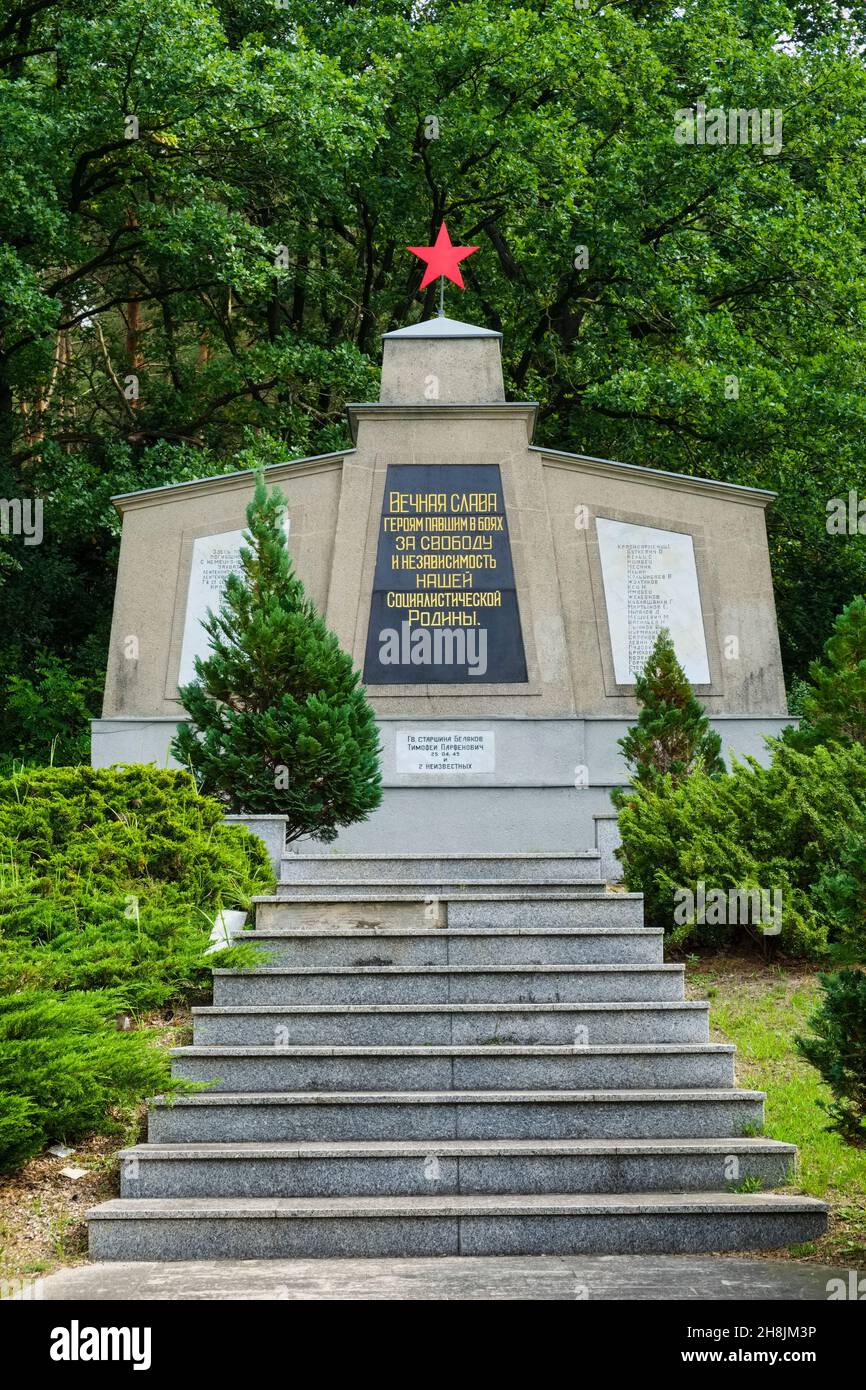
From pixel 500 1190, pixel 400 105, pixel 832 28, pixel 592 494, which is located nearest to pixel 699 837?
pixel 500 1190

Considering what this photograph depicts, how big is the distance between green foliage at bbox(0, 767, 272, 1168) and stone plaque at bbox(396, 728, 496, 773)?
4642mm

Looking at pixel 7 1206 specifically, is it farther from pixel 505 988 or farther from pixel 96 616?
pixel 96 616

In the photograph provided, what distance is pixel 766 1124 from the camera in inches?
249

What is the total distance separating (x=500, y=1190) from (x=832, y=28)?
2516cm

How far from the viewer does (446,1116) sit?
6246 millimetres

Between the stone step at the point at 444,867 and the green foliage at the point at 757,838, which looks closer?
the green foliage at the point at 757,838

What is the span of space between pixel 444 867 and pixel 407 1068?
2.75m

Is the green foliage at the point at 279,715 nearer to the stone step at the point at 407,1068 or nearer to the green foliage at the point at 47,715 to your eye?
the stone step at the point at 407,1068

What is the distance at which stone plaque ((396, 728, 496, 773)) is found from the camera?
13.7m

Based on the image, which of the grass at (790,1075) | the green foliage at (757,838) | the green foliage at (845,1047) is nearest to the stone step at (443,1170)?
the grass at (790,1075)

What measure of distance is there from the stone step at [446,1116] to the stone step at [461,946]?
1.32 metres

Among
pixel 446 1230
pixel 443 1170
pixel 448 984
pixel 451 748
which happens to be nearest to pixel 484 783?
pixel 451 748

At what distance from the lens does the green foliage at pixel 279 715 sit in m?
9.84

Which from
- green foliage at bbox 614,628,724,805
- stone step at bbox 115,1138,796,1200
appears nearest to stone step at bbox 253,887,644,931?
stone step at bbox 115,1138,796,1200
